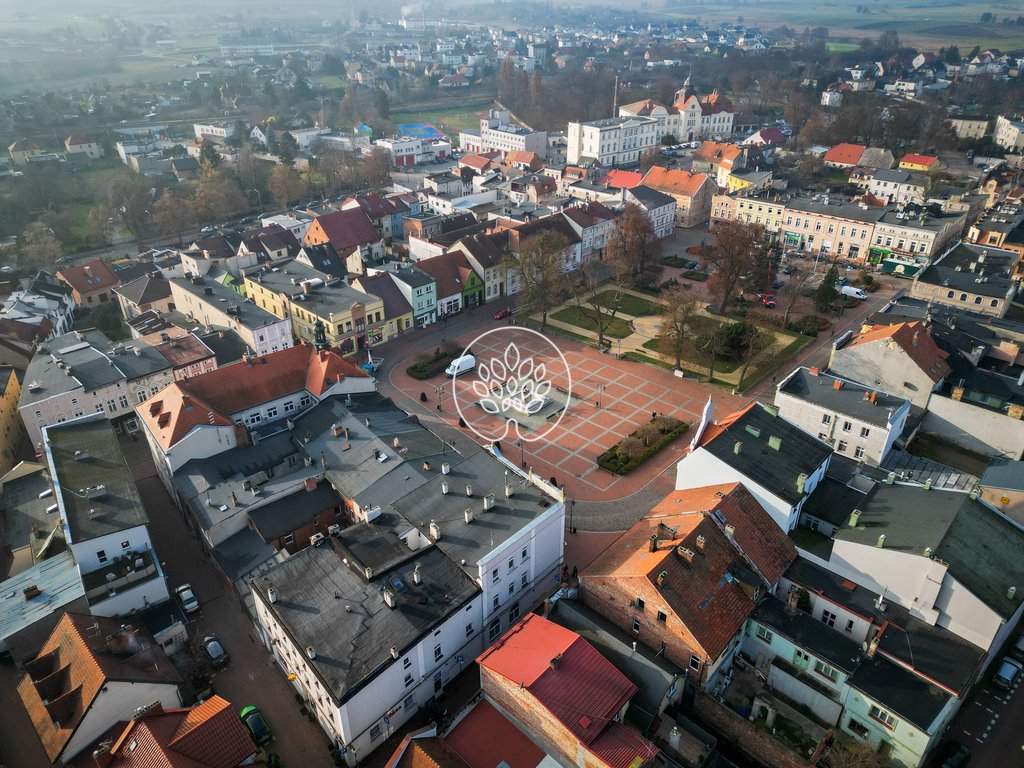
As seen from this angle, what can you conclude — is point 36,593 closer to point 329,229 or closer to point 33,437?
point 33,437

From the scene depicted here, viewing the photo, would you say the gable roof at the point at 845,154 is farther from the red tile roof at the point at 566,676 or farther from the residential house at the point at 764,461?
the red tile roof at the point at 566,676

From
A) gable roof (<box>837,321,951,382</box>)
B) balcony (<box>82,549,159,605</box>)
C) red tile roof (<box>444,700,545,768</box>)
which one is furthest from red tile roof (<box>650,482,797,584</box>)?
balcony (<box>82,549,159,605</box>)

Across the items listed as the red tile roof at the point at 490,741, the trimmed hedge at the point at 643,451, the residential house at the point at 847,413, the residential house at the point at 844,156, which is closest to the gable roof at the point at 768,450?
the residential house at the point at 847,413

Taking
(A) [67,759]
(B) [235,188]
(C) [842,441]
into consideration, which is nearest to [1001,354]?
(C) [842,441]

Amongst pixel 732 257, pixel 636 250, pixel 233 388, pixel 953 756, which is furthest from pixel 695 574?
pixel 636 250

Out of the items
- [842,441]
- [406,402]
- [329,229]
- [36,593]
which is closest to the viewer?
[36,593]
